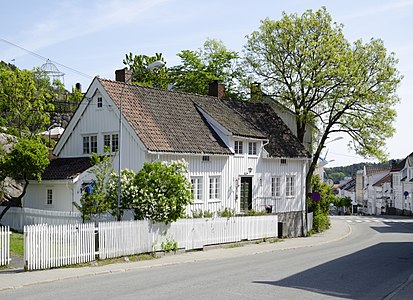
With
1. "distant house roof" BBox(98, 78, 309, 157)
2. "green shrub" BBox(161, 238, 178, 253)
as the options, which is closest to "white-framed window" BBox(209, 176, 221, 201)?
"distant house roof" BBox(98, 78, 309, 157)

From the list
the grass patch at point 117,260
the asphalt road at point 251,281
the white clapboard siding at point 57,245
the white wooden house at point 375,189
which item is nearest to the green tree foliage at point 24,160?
the grass patch at point 117,260

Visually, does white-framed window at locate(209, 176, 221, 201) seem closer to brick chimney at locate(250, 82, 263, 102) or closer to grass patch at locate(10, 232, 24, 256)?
grass patch at locate(10, 232, 24, 256)

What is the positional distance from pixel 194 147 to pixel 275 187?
878 centimetres

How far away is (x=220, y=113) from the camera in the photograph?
36.0 m

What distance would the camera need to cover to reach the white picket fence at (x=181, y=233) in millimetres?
20984

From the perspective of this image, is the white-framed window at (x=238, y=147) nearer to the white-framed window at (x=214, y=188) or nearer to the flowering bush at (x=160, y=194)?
A: the white-framed window at (x=214, y=188)

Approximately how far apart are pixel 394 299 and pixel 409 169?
7090 centimetres

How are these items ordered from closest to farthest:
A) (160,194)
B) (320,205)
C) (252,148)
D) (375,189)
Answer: (160,194) → (252,148) → (320,205) → (375,189)

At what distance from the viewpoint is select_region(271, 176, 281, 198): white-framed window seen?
3709cm

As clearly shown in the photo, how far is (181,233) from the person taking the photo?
24.8 m

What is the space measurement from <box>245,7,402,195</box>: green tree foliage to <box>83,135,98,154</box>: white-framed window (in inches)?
545

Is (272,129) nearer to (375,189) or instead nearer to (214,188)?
(214,188)

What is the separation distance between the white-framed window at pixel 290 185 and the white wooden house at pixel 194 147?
0.22 ft

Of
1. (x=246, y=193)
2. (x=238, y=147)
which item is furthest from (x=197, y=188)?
(x=246, y=193)
